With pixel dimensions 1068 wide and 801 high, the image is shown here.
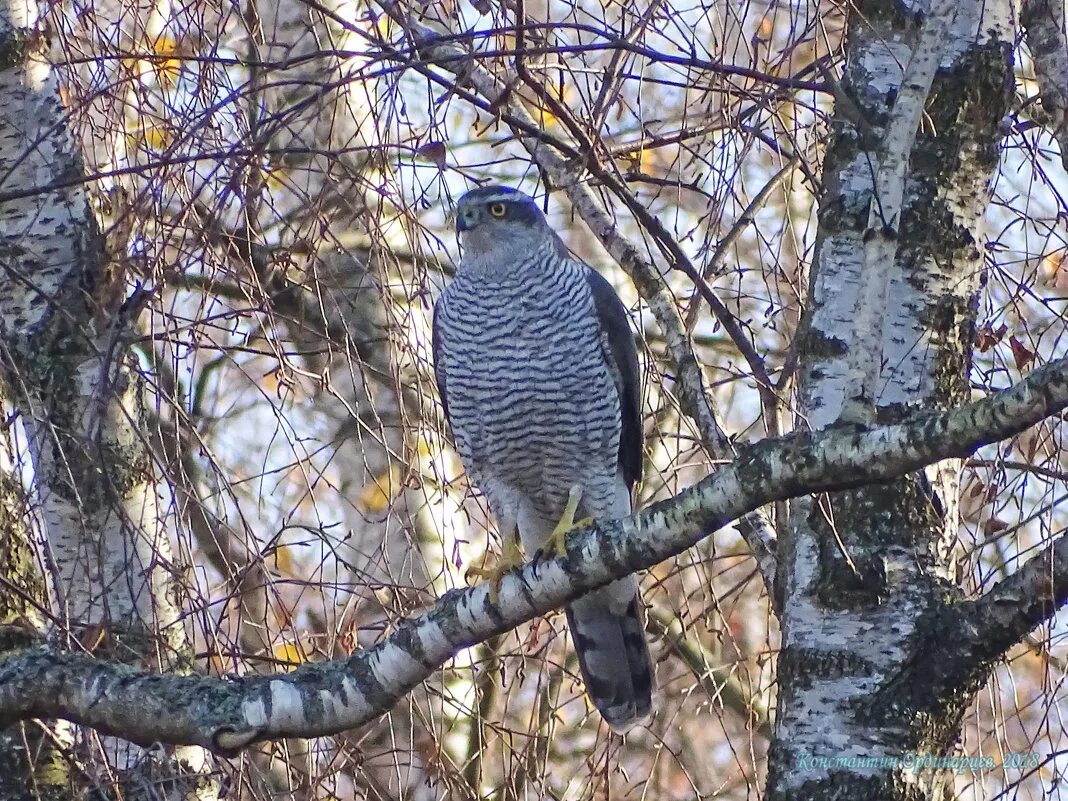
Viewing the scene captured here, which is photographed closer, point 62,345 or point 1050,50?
point 1050,50

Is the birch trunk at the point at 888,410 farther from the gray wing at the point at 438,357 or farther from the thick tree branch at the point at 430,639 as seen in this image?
the gray wing at the point at 438,357

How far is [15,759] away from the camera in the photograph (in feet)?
10.7

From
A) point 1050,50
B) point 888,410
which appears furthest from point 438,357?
point 1050,50

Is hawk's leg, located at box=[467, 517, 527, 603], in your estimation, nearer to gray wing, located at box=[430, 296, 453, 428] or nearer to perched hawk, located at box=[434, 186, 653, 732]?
perched hawk, located at box=[434, 186, 653, 732]

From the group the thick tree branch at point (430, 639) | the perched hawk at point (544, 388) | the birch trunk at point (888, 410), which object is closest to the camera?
the thick tree branch at point (430, 639)

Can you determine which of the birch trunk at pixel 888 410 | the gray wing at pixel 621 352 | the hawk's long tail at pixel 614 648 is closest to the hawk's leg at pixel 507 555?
the hawk's long tail at pixel 614 648

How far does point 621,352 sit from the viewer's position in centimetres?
418

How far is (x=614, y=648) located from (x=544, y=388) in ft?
2.79

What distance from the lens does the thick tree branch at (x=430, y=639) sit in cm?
226

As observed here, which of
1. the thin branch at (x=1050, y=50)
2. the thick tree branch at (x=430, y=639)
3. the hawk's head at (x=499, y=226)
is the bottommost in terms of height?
the thick tree branch at (x=430, y=639)

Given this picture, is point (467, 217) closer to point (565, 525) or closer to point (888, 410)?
point (565, 525)

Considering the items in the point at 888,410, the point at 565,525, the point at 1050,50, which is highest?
the point at 565,525

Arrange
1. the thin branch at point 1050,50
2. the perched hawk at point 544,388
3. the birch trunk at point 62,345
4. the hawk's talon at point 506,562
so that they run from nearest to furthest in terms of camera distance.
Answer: the thin branch at point 1050,50
the birch trunk at point 62,345
the hawk's talon at point 506,562
the perched hawk at point 544,388

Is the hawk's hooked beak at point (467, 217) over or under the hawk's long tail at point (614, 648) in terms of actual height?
over
